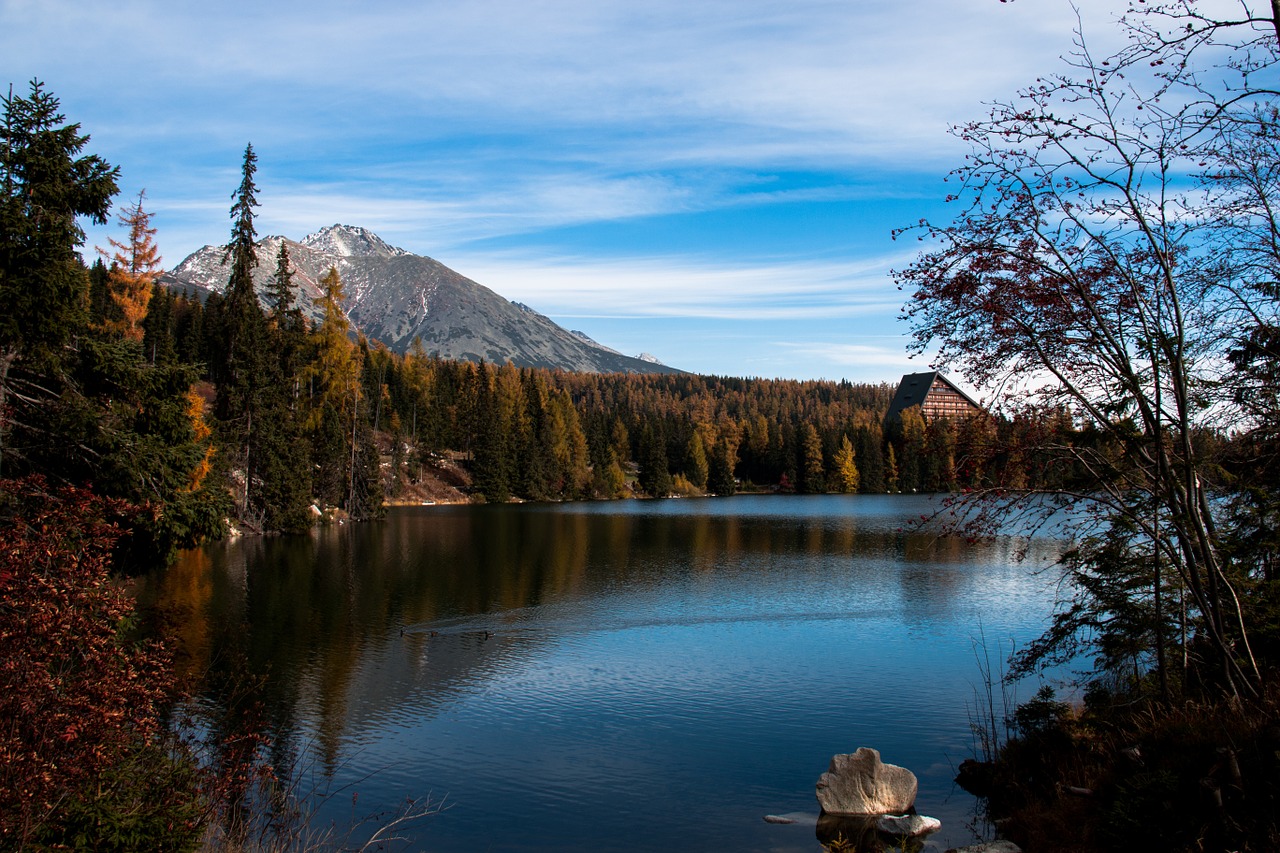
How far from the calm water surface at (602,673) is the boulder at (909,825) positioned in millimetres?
222

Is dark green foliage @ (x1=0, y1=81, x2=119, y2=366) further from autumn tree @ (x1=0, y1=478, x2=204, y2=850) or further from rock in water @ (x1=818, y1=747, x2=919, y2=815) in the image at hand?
rock in water @ (x1=818, y1=747, x2=919, y2=815)

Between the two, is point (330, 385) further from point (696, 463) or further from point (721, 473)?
point (721, 473)

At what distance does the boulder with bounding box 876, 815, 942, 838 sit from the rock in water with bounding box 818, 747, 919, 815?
1.35 feet

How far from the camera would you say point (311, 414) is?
5909 cm

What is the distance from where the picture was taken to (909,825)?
1251 centimetres

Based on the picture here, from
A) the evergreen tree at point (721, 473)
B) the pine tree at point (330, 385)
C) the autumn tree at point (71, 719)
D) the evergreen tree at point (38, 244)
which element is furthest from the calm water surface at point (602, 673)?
the evergreen tree at point (721, 473)

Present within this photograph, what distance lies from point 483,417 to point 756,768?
270 ft

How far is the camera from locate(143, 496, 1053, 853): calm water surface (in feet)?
46.3

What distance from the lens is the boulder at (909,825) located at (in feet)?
40.8

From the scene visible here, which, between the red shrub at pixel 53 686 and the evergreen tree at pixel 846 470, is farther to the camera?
the evergreen tree at pixel 846 470

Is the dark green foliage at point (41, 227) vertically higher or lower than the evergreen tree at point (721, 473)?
higher

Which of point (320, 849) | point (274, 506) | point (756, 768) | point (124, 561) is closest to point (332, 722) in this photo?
point (124, 561)

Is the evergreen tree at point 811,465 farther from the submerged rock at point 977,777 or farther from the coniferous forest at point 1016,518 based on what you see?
the submerged rock at point 977,777

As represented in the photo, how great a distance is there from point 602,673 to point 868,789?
985 cm
